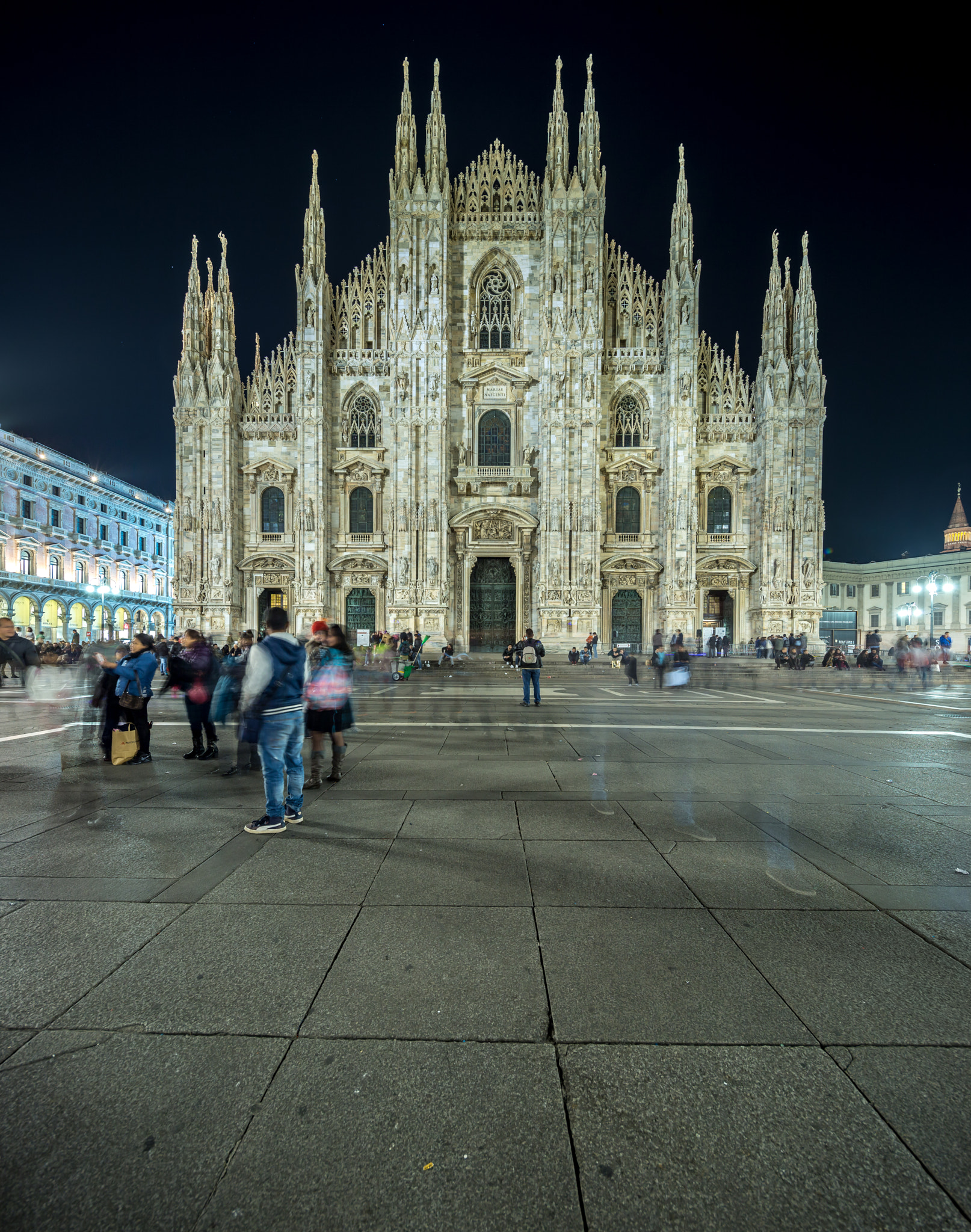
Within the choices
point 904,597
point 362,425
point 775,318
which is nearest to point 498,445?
point 362,425

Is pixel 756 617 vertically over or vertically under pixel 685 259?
under

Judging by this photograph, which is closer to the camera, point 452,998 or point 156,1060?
point 156,1060

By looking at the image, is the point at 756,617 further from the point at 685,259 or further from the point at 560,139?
the point at 560,139

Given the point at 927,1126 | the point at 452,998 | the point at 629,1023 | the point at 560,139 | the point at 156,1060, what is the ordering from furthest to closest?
the point at 560,139, the point at 452,998, the point at 629,1023, the point at 156,1060, the point at 927,1126

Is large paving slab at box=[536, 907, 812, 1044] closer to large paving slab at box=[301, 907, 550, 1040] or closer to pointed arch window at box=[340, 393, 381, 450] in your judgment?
large paving slab at box=[301, 907, 550, 1040]

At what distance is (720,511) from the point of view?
1247 inches

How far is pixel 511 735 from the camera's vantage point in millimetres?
8953

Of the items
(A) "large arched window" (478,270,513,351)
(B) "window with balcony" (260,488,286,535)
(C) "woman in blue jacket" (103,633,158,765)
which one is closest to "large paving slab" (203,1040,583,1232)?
(C) "woman in blue jacket" (103,633,158,765)

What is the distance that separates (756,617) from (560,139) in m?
25.4

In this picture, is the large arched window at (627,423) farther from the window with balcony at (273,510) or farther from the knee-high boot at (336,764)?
the knee-high boot at (336,764)

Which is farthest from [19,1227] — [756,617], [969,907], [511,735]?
[756,617]

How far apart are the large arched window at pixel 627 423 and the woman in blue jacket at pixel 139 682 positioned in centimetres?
2783

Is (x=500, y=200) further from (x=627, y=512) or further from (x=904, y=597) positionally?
(x=904, y=597)

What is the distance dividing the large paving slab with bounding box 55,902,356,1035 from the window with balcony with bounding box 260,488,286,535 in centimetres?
3040
